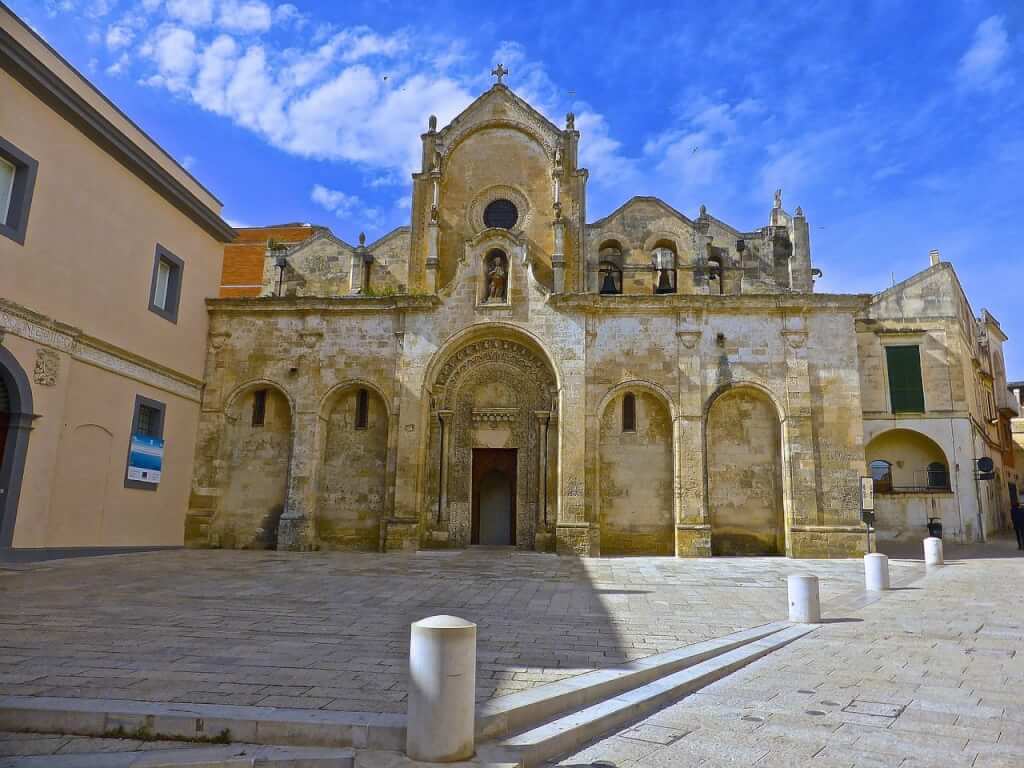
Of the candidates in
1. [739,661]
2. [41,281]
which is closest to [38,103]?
[41,281]

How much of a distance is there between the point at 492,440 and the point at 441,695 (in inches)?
619

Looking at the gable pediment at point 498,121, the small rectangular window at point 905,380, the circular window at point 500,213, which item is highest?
the gable pediment at point 498,121

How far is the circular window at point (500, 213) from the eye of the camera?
22141mm

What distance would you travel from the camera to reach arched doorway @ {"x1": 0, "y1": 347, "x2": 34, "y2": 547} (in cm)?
1275

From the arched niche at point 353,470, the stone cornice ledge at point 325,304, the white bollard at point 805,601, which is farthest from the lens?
the stone cornice ledge at point 325,304

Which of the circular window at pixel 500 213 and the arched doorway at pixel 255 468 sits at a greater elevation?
the circular window at pixel 500 213

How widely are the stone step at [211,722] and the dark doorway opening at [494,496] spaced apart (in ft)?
49.9

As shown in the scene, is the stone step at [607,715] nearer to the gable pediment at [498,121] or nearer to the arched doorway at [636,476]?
the arched doorway at [636,476]

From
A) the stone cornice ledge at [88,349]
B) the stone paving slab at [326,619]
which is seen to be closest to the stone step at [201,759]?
the stone paving slab at [326,619]

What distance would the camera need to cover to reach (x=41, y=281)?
44.2 ft

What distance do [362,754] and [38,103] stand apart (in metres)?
14.8

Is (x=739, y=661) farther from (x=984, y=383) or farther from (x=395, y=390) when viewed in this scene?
(x=984, y=383)

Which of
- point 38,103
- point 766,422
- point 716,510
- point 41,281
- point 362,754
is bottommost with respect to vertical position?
point 362,754

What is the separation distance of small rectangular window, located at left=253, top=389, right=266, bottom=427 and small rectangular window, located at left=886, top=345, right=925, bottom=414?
72.1 feet
